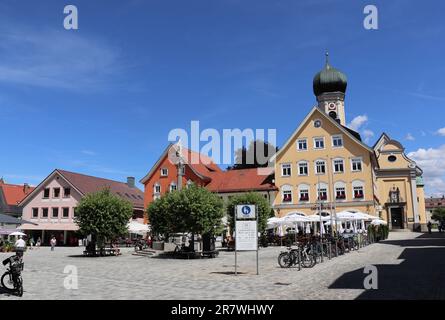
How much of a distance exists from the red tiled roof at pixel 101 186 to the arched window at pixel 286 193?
19.8 meters

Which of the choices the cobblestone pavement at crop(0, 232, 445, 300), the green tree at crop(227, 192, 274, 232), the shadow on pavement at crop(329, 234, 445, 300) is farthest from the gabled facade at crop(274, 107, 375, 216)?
the shadow on pavement at crop(329, 234, 445, 300)

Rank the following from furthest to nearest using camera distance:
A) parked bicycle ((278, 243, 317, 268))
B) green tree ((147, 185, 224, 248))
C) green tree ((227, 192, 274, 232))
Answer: green tree ((227, 192, 274, 232)) < green tree ((147, 185, 224, 248)) < parked bicycle ((278, 243, 317, 268))

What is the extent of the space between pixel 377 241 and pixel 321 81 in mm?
31646

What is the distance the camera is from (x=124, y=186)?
67.9 meters

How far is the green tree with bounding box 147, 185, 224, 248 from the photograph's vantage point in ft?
91.5

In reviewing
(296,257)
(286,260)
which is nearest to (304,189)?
(296,257)

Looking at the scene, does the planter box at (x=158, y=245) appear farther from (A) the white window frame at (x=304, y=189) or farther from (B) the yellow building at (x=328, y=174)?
(A) the white window frame at (x=304, y=189)

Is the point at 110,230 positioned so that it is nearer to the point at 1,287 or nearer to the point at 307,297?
the point at 1,287

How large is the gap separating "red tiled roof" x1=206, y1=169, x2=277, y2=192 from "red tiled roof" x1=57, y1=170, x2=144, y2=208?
11667 mm

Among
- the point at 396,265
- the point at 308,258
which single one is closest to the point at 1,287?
the point at 308,258

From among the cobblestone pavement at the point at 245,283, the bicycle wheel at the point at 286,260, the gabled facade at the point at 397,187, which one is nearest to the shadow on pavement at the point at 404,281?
the cobblestone pavement at the point at 245,283

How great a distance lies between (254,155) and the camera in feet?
237

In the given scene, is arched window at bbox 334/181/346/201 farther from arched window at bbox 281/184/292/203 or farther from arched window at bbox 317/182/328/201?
arched window at bbox 281/184/292/203

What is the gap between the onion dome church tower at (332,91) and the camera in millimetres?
65625
